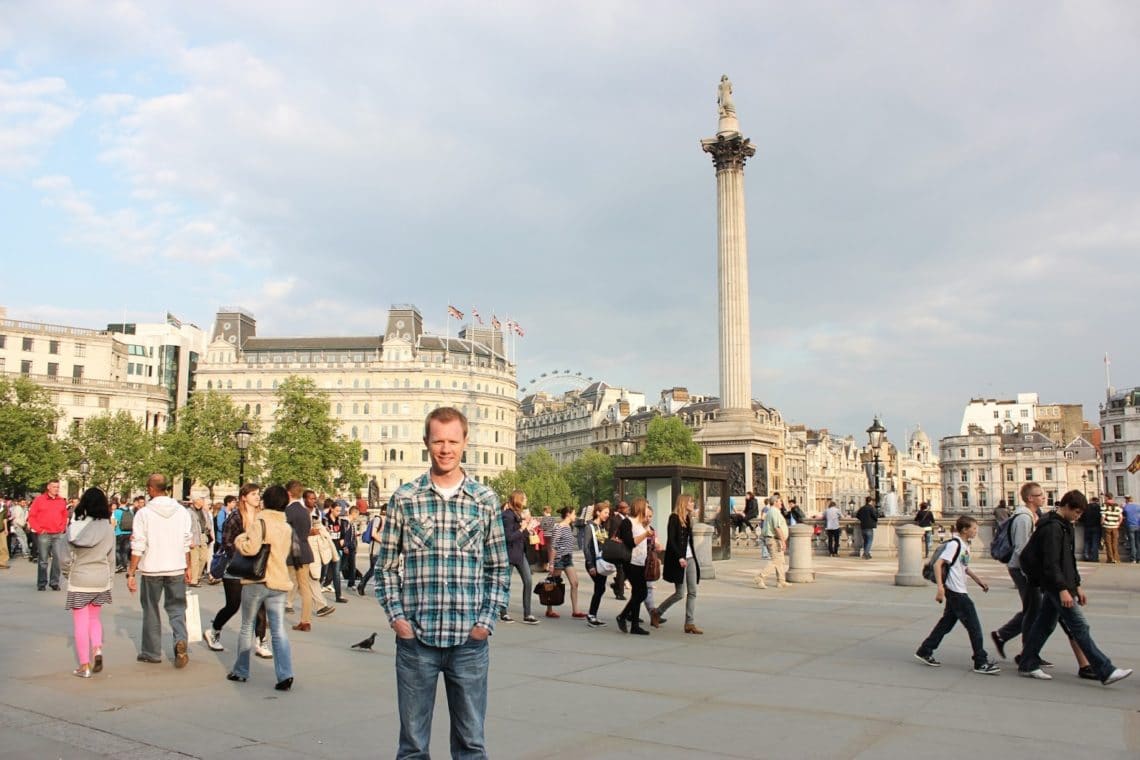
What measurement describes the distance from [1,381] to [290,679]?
226 feet

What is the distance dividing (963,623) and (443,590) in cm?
754

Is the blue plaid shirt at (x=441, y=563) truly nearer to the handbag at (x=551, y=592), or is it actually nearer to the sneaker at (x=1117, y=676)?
the sneaker at (x=1117, y=676)

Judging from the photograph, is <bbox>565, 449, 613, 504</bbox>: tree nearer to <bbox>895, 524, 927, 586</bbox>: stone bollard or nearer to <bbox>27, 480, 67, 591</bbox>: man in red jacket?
<bbox>895, 524, 927, 586</bbox>: stone bollard

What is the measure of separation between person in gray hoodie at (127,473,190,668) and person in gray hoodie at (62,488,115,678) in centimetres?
39

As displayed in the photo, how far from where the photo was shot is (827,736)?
7.29 metres

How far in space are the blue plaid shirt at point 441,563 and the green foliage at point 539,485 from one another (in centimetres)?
9748

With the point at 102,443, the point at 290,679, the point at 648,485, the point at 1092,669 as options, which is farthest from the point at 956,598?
the point at 102,443

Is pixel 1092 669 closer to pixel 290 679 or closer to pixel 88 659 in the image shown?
pixel 290 679

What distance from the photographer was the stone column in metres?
46.7

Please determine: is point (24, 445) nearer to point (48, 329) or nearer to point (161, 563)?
point (48, 329)

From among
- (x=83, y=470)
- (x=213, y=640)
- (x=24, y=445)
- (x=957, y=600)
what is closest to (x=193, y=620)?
(x=213, y=640)

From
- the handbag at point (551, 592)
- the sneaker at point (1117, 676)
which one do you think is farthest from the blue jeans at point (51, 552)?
the sneaker at point (1117, 676)

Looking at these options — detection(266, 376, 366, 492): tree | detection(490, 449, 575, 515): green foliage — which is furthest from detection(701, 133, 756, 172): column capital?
detection(490, 449, 575, 515): green foliage

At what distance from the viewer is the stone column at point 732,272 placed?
153 feet
